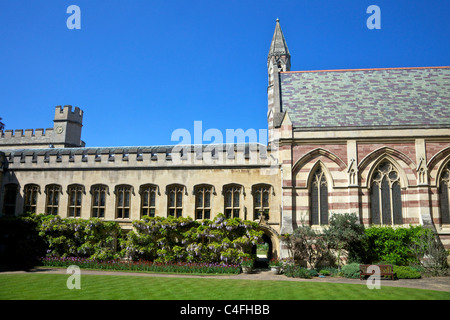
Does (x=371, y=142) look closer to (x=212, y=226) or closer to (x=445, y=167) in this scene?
(x=445, y=167)

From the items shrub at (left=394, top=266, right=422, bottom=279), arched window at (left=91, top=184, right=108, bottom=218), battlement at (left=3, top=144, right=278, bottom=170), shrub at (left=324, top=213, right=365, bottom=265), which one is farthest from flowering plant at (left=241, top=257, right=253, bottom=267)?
arched window at (left=91, top=184, right=108, bottom=218)

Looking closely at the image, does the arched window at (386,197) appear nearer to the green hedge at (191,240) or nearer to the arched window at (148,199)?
the green hedge at (191,240)

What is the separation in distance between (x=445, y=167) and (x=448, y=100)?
514 centimetres

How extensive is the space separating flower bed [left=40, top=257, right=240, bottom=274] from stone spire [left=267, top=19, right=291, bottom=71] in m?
21.1

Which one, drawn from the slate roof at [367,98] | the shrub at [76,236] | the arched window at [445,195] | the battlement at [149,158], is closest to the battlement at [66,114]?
the battlement at [149,158]

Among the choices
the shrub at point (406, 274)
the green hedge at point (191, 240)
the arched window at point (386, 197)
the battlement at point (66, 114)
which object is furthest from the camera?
the battlement at point (66, 114)

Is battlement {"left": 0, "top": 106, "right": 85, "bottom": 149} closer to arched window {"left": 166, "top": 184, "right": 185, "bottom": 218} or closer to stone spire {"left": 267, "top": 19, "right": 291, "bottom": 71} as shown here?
arched window {"left": 166, "top": 184, "right": 185, "bottom": 218}

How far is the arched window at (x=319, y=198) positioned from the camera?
2175cm

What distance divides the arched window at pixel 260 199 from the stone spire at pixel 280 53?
14.9 m

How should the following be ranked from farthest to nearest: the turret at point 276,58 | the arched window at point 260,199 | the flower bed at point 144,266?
the turret at point 276,58
the arched window at point 260,199
the flower bed at point 144,266

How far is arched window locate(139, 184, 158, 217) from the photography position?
2480 cm

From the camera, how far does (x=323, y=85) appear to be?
25.6 m

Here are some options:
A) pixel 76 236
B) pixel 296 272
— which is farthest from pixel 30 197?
pixel 296 272
